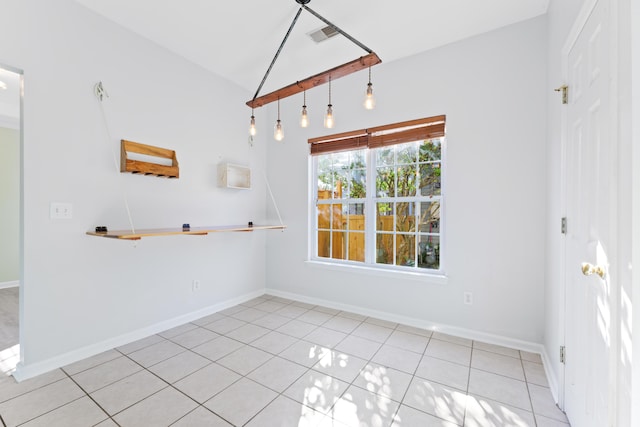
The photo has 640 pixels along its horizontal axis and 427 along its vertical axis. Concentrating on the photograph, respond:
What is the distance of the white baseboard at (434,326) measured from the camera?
240 centimetres

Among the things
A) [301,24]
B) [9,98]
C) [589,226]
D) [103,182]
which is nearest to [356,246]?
[589,226]

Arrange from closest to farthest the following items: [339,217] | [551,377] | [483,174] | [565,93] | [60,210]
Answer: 1. [565,93]
2. [551,377]
3. [60,210]
4. [483,174]
5. [339,217]

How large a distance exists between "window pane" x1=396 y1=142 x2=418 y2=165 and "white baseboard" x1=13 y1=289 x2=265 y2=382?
2.77 metres

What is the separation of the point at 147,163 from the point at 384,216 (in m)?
2.54

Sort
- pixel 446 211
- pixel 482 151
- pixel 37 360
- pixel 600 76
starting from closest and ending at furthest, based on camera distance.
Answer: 1. pixel 600 76
2. pixel 37 360
3. pixel 482 151
4. pixel 446 211

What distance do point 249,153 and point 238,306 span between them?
206 cm

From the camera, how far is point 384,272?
3.07 m

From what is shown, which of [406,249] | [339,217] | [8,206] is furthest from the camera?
[8,206]

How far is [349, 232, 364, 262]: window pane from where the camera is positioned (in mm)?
3381

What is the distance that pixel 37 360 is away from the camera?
6.71 ft

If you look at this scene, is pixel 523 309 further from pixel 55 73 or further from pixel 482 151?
pixel 55 73

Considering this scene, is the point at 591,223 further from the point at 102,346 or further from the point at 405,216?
the point at 102,346

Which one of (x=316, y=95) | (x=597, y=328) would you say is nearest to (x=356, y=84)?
(x=316, y=95)

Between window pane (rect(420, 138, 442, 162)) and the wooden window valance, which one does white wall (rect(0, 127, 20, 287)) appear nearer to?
the wooden window valance
